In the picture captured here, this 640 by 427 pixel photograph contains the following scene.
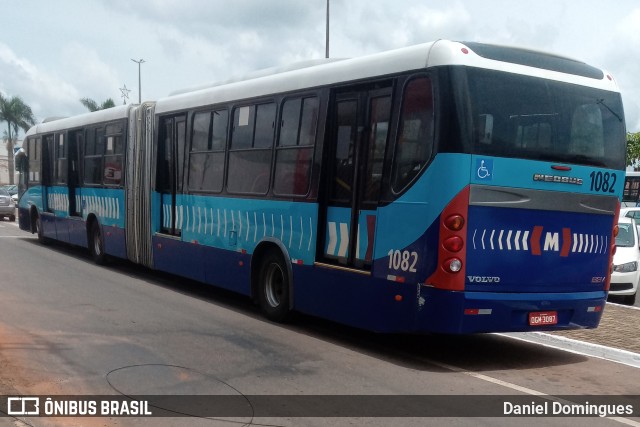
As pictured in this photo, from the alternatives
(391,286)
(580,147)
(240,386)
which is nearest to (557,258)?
(580,147)

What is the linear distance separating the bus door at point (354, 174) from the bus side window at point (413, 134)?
28cm

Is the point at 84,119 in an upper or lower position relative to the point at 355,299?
upper

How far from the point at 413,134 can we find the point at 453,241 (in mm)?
1249

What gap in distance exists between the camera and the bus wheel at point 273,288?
10.2m

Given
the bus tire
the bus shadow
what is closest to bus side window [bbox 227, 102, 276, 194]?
the bus shadow

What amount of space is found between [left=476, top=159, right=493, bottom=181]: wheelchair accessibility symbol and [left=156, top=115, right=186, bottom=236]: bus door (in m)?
6.61

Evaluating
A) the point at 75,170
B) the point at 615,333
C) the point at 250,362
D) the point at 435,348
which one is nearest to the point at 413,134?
the point at 435,348

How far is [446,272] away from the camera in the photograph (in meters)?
7.57

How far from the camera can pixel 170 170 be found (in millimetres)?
13406

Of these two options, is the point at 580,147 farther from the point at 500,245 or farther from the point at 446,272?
the point at 446,272

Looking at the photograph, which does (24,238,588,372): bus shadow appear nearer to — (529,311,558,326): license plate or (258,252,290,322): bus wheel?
(258,252,290,322): bus wheel

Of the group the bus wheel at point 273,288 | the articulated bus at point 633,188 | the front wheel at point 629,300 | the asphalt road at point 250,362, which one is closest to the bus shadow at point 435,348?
the asphalt road at point 250,362

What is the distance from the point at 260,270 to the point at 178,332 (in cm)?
171

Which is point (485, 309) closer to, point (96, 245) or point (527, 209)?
point (527, 209)
